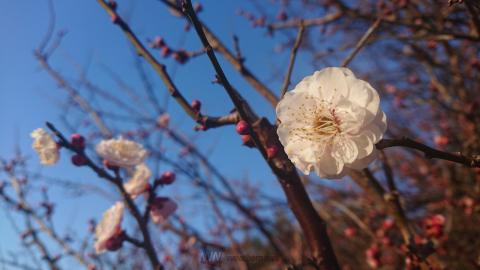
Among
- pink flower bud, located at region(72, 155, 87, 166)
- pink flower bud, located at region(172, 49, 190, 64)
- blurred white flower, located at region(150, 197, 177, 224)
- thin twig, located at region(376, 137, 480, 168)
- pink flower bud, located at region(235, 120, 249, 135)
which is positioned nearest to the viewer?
thin twig, located at region(376, 137, 480, 168)

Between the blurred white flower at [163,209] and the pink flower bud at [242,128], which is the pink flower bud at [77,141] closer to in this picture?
the blurred white flower at [163,209]

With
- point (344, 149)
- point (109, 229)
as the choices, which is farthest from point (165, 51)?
point (344, 149)

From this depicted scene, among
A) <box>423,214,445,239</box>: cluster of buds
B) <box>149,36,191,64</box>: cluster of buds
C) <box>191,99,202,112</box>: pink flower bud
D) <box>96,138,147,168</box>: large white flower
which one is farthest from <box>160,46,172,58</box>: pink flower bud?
<box>423,214,445,239</box>: cluster of buds

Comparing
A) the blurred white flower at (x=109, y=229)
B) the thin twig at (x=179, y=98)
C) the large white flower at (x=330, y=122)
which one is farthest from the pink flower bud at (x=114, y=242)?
the large white flower at (x=330, y=122)

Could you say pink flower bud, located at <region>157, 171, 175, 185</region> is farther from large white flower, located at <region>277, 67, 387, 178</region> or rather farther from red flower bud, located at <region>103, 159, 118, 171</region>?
large white flower, located at <region>277, 67, 387, 178</region>

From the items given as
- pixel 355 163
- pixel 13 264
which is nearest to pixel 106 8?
pixel 355 163

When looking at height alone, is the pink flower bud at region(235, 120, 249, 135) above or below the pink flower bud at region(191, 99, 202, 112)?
below
